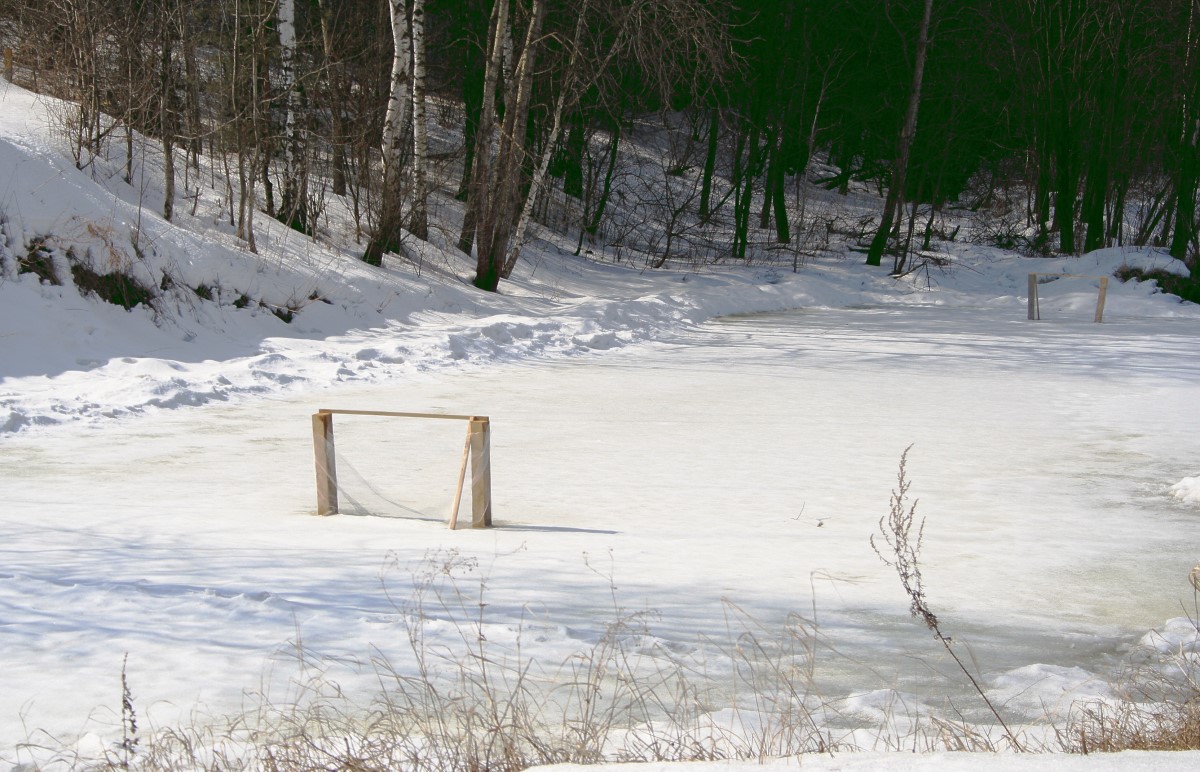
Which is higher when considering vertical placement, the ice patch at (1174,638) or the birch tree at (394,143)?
the birch tree at (394,143)

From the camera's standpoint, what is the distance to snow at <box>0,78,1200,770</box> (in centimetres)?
436

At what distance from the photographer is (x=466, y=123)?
85.0ft

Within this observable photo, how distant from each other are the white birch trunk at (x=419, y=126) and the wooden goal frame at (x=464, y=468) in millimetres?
10948

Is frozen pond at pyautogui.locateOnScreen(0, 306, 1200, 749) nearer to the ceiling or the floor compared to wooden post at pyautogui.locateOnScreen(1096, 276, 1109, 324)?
nearer to the floor

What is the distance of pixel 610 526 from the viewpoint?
268 inches

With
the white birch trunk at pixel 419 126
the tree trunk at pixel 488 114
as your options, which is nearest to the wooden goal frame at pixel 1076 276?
the tree trunk at pixel 488 114

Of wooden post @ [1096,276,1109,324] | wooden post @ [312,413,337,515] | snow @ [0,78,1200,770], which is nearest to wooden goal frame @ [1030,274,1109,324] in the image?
wooden post @ [1096,276,1109,324]

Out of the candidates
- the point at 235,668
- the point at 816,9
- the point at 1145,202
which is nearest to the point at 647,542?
the point at 235,668

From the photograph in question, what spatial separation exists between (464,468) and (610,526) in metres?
0.93

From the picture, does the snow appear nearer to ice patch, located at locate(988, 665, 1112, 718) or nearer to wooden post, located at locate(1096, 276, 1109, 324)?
ice patch, located at locate(988, 665, 1112, 718)

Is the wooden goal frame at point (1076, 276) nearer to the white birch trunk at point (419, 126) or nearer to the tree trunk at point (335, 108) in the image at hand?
the white birch trunk at point (419, 126)

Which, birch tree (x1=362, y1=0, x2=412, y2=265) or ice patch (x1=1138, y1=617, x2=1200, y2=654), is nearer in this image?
ice patch (x1=1138, y1=617, x2=1200, y2=654)

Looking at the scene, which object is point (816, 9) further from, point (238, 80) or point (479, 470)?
point (479, 470)

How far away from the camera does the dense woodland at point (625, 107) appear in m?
16.9
